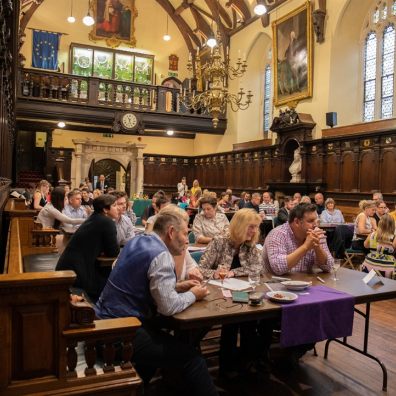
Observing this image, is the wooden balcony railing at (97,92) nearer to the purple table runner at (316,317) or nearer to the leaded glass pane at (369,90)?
the leaded glass pane at (369,90)

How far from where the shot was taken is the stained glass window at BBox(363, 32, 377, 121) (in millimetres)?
11977

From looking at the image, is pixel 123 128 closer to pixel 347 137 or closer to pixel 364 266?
pixel 347 137

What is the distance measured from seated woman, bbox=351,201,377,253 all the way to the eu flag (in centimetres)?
1454

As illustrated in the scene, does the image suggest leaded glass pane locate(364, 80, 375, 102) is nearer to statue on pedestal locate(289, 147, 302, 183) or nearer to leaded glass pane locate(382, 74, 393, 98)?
leaded glass pane locate(382, 74, 393, 98)

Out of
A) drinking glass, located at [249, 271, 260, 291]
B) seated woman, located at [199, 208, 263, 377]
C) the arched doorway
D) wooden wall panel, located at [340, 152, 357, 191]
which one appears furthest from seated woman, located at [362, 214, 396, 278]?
the arched doorway

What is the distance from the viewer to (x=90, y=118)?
14.6 metres

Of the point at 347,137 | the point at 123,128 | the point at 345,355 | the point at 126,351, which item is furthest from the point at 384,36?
the point at 126,351

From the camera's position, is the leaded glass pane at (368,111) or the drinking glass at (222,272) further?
the leaded glass pane at (368,111)

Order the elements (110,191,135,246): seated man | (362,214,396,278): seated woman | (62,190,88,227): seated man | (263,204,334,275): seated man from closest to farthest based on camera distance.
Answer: (263,204,334,275): seated man → (110,191,135,246): seated man → (362,214,396,278): seated woman → (62,190,88,227): seated man

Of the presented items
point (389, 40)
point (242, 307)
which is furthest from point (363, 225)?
point (389, 40)

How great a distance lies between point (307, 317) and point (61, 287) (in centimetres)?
152

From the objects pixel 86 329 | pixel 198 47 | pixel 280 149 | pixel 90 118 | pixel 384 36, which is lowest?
pixel 86 329

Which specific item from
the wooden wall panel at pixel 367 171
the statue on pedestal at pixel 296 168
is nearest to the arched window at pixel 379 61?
the wooden wall panel at pixel 367 171

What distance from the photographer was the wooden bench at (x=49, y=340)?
5.47 feet
